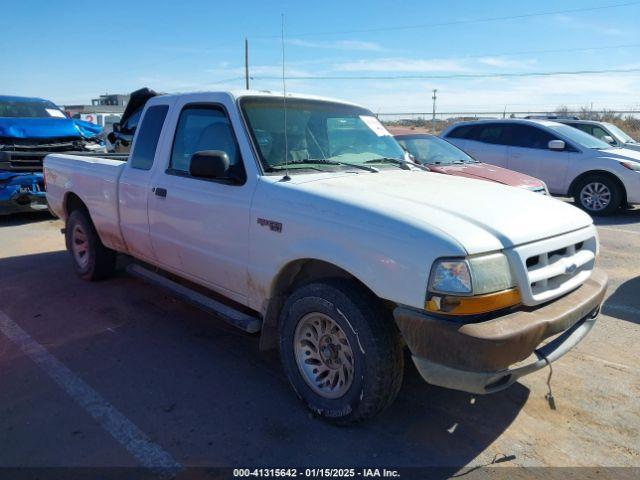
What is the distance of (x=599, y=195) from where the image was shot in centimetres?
1021

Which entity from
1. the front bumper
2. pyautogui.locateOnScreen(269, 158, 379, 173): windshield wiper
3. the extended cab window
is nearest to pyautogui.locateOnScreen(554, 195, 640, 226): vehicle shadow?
pyautogui.locateOnScreen(269, 158, 379, 173): windshield wiper

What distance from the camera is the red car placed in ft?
25.2

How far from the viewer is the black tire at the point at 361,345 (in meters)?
2.85

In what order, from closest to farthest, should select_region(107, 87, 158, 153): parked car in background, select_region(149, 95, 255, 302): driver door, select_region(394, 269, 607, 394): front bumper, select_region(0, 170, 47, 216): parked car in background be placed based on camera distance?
select_region(394, 269, 607, 394): front bumper < select_region(149, 95, 255, 302): driver door < select_region(107, 87, 158, 153): parked car in background < select_region(0, 170, 47, 216): parked car in background

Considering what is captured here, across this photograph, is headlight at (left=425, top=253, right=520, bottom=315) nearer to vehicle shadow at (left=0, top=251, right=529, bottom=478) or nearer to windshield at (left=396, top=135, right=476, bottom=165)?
vehicle shadow at (left=0, top=251, right=529, bottom=478)

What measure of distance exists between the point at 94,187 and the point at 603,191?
9.17m

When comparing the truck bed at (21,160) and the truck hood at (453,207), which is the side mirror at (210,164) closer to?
the truck hood at (453,207)

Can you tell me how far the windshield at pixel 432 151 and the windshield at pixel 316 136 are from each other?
157 inches

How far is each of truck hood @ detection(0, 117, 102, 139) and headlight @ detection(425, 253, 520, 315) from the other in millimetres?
9664

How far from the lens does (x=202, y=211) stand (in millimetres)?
3891

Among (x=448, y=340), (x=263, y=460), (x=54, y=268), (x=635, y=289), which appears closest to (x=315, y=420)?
(x=263, y=460)

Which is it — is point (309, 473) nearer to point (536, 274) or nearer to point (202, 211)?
point (536, 274)

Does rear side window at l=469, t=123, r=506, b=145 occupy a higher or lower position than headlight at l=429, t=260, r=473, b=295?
higher

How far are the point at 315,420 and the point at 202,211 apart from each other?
170 centimetres
